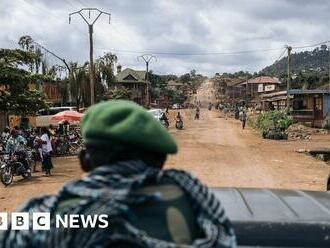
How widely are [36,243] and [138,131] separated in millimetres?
423

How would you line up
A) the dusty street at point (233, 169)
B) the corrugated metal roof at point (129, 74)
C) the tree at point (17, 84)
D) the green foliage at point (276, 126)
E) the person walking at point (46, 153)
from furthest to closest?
the corrugated metal roof at point (129, 74), the green foliage at point (276, 126), the tree at point (17, 84), the person walking at point (46, 153), the dusty street at point (233, 169)

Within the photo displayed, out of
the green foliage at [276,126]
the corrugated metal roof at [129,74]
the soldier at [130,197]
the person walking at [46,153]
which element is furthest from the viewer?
the corrugated metal roof at [129,74]

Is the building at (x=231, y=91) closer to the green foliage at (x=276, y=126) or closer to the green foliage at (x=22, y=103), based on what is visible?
the green foliage at (x=276, y=126)

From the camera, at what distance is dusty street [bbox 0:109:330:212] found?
14047 millimetres

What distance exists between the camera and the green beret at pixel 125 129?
1616 millimetres

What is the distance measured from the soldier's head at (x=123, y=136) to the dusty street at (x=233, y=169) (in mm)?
9835

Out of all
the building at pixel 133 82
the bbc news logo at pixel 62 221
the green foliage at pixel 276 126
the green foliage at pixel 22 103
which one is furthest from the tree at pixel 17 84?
the building at pixel 133 82

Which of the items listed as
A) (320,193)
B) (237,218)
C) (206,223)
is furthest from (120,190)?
(320,193)

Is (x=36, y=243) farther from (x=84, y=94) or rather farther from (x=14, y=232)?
(x=84, y=94)

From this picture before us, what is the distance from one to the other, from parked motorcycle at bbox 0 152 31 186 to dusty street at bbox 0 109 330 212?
190mm

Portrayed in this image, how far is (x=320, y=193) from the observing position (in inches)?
126

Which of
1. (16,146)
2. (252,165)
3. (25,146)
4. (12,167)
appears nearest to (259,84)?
(252,165)

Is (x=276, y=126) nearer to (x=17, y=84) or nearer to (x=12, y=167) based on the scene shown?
(x=17, y=84)

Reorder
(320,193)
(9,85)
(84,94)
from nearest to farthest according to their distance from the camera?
(320,193) < (9,85) < (84,94)
